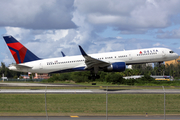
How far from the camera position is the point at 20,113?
50.1 ft

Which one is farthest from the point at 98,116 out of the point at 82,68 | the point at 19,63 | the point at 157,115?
the point at 19,63

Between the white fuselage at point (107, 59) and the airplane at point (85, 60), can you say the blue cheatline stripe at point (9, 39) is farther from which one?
the white fuselage at point (107, 59)

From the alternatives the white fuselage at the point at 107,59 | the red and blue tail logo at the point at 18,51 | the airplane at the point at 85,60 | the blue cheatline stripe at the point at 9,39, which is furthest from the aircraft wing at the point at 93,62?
the blue cheatline stripe at the point at 9,39

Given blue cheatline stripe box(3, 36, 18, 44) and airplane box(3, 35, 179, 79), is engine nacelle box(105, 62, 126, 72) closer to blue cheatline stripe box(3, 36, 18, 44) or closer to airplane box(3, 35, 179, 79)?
airplane box(3, 35, 179, 79)

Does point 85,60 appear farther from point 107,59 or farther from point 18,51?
point 18,51

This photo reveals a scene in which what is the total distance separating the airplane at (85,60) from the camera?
141ft

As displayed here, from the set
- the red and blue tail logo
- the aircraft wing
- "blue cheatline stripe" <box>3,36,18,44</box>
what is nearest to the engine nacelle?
the aircraft wing

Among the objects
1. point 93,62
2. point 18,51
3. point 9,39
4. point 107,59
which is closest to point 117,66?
point 107,59

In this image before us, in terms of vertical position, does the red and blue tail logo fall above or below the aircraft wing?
above

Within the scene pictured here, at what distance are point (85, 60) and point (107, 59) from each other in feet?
13.6

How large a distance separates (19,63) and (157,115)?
3656cm

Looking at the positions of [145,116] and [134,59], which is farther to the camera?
[134,59]

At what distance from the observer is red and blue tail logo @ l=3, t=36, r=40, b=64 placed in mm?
46781

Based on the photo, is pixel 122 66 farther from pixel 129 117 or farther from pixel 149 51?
pixel 129 117
